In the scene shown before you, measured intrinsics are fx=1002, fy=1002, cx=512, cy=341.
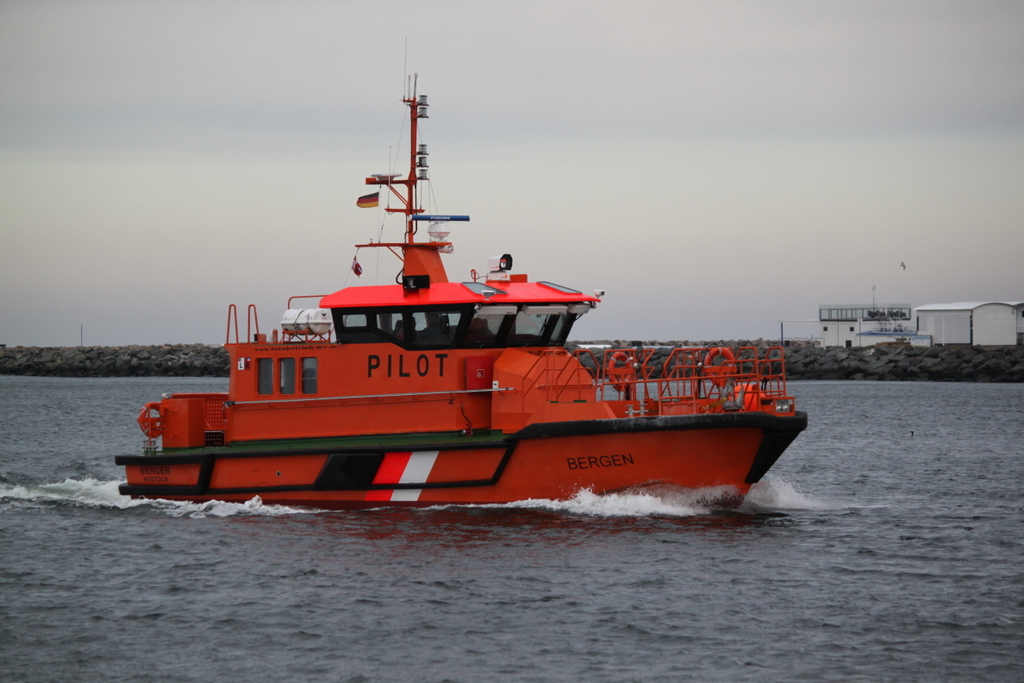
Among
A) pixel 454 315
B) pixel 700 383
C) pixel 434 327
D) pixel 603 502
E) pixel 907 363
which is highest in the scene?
pixel 454 315

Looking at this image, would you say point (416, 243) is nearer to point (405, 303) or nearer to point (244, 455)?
point (405, 303)

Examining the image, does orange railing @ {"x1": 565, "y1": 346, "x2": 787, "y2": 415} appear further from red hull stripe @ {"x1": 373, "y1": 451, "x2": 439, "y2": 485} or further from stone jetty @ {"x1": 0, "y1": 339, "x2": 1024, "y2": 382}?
stone jetty @ {"x1": 0, "y1": 339, "x2": 1024, "y2": 382}

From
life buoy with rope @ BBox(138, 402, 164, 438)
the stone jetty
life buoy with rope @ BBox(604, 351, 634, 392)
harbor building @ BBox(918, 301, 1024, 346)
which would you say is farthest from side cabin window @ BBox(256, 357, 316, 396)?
harbor building @ BBox(918, 301, 1024, 346)

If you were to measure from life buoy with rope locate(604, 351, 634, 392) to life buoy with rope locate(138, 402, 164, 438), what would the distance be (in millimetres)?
6704

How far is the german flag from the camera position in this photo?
14961 mm

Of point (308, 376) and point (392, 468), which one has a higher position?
point (308, 376)

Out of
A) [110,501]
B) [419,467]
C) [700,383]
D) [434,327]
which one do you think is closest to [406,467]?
[419,467]

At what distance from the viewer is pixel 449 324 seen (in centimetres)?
1382

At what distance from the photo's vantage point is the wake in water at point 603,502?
42.7 ft

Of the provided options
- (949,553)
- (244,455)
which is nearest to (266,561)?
(244,455)

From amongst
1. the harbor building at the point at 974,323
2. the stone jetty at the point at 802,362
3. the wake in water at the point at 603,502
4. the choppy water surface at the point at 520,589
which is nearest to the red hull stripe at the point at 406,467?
the choppy water surface at the point at 520,589

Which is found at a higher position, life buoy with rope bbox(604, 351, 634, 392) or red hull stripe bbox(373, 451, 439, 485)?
life buoy with rope bbox(604, 351, 634, 392)

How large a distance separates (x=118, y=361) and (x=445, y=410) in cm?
6298

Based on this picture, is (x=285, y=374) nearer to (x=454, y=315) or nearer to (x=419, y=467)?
(x=419, y=467)
